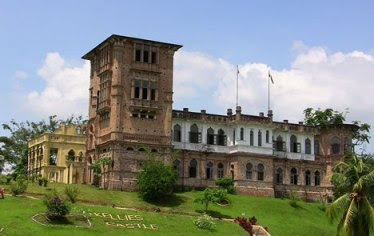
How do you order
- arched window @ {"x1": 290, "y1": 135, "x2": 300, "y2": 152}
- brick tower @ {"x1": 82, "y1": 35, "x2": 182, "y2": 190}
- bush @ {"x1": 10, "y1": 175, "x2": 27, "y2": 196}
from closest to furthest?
bush @ {"x1": 10, "y1": 175, "x2": 27, "y2": 196}, brick tower @ {"x1": 82, "y1": 35, "x2": 182, "y2": 190}, arched window @ {"x1": 290, "y1": 135, "x2": 300, "y2": 152}

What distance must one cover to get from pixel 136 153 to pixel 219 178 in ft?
35.4

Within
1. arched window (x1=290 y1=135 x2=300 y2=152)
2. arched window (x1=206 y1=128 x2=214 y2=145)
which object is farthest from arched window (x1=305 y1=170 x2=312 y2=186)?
arched window (x1=206 y1=128 x2=214 y2=145)

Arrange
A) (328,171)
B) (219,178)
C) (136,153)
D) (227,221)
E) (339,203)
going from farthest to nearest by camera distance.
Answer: (328,171), (219,178), (136,153), (227,221), (339,203)

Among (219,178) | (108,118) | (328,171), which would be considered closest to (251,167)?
(219,178)

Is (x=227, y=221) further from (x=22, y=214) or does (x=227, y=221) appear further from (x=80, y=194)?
(x=22, y=214)

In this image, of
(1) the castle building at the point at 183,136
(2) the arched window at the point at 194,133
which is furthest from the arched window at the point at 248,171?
(2) the arched window at the point at 194,133

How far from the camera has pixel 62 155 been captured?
3100 inches

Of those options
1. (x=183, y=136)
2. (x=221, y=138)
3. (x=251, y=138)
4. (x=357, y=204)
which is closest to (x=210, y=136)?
(x=221, y=138)

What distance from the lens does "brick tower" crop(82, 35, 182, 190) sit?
71.9m

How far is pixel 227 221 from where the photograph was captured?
206ft

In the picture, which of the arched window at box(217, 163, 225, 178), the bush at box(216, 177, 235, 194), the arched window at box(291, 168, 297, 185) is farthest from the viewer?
the arched window at box(291, 168, 297, 185)

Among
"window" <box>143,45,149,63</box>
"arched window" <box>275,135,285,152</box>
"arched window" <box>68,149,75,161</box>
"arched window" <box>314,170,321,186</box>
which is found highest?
"window" <box>143,45,149,63</box>

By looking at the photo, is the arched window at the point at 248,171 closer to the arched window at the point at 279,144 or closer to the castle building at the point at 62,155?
the arched window at the point at 279,144

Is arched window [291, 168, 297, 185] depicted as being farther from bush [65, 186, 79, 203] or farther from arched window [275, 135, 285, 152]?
bush [65, 186, 79, 203]
